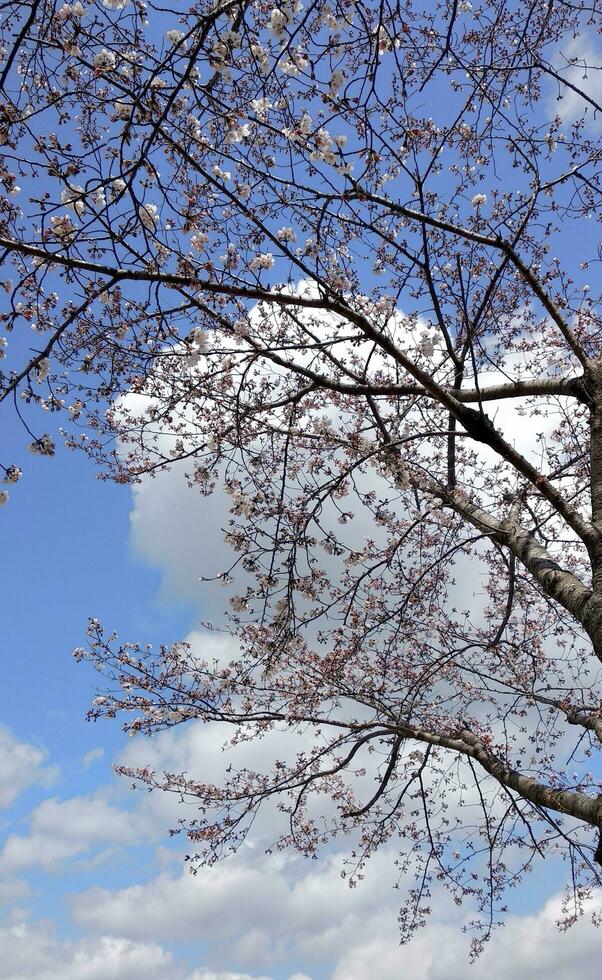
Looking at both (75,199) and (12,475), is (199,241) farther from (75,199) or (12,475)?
(12,475)

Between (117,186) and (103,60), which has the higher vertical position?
(103,60)

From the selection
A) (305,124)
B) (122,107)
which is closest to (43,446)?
(122,107)

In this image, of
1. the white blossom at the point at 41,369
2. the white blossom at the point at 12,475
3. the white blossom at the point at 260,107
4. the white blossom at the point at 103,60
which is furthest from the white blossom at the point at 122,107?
the white blossom at the point at 12,475

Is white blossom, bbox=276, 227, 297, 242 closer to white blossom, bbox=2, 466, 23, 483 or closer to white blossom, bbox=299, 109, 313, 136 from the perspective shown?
white blossom, bbox=299, 109, 313, 136

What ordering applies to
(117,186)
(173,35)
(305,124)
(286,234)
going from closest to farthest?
(173,35) → (117,186) → (305,124) → (286,234)

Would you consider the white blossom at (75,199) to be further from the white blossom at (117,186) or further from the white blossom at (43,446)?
the white blossom at (43,446)

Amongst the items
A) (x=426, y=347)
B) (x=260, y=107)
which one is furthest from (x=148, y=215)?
(x=426, y=347)

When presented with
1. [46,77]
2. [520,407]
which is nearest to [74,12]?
[46,77]

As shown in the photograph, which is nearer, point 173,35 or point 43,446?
point 173,35

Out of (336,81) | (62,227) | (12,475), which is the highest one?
(336,81)

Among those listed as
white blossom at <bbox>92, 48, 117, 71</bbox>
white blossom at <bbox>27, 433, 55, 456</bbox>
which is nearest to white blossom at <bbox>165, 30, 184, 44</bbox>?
white blossom at <bbox>92, 48, 117, 71</bbox>

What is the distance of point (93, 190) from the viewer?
3.48 metres

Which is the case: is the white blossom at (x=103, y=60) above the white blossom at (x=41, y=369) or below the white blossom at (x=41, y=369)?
above

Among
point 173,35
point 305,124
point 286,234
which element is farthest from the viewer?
point 286,234
